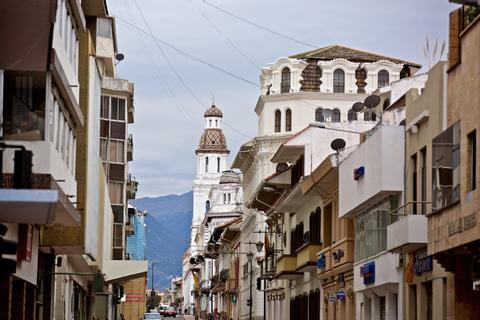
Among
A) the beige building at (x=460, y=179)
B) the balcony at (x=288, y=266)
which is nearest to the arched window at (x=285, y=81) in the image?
the balcony at (x=288, y=266)

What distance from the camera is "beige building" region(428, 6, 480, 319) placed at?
25.4 metres

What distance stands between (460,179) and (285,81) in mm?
68605

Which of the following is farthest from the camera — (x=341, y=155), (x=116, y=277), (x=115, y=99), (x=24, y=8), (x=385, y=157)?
(x=115, y=99)

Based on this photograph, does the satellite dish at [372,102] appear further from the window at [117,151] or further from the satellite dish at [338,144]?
the window at [117,151]

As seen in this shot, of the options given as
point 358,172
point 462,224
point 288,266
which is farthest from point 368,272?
point 288,266

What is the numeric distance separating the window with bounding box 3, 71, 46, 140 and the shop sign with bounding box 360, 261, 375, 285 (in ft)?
55.5

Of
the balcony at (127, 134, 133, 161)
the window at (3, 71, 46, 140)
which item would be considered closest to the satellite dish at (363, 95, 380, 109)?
the window at (3, 71, 46, 140)

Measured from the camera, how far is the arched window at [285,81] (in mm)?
94375

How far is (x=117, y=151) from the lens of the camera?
2459 inches

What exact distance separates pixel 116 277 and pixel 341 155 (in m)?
13.3

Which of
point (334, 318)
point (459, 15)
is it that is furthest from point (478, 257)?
point (334, 318)

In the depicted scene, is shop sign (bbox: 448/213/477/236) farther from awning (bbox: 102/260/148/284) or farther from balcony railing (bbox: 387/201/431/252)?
awning (bbox: 102/260/148/284)

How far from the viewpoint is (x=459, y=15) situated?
28.0 meters

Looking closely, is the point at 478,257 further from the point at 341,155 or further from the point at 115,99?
the point at 115,99
